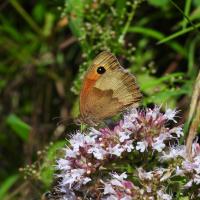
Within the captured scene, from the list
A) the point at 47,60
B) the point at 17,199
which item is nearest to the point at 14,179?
the point at 17,199

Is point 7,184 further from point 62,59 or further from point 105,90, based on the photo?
point 105,90

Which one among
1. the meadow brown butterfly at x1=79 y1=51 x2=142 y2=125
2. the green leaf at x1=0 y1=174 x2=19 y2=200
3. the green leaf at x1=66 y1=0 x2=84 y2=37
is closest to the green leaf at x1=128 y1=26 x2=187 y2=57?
the green leaf at x1=66 y1=0 x2=84 y2=37

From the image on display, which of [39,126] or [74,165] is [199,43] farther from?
[74,165]

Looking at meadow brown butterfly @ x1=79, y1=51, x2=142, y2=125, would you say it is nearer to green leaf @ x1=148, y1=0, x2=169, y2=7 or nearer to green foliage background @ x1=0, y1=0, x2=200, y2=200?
green foliage background @ x1=0, y1=0, x2=200, y2=200

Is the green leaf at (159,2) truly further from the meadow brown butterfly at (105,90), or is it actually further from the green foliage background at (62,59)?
the meadow brown butterfly at (105,90)

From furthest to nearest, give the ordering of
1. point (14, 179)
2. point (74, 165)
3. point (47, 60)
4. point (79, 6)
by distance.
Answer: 1. point (47, 60)
2. point (14, 179)
3. point (79, 6)
4. point (74, 165)

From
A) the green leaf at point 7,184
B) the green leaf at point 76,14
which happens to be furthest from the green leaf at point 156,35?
the green leaf at point 7,184
